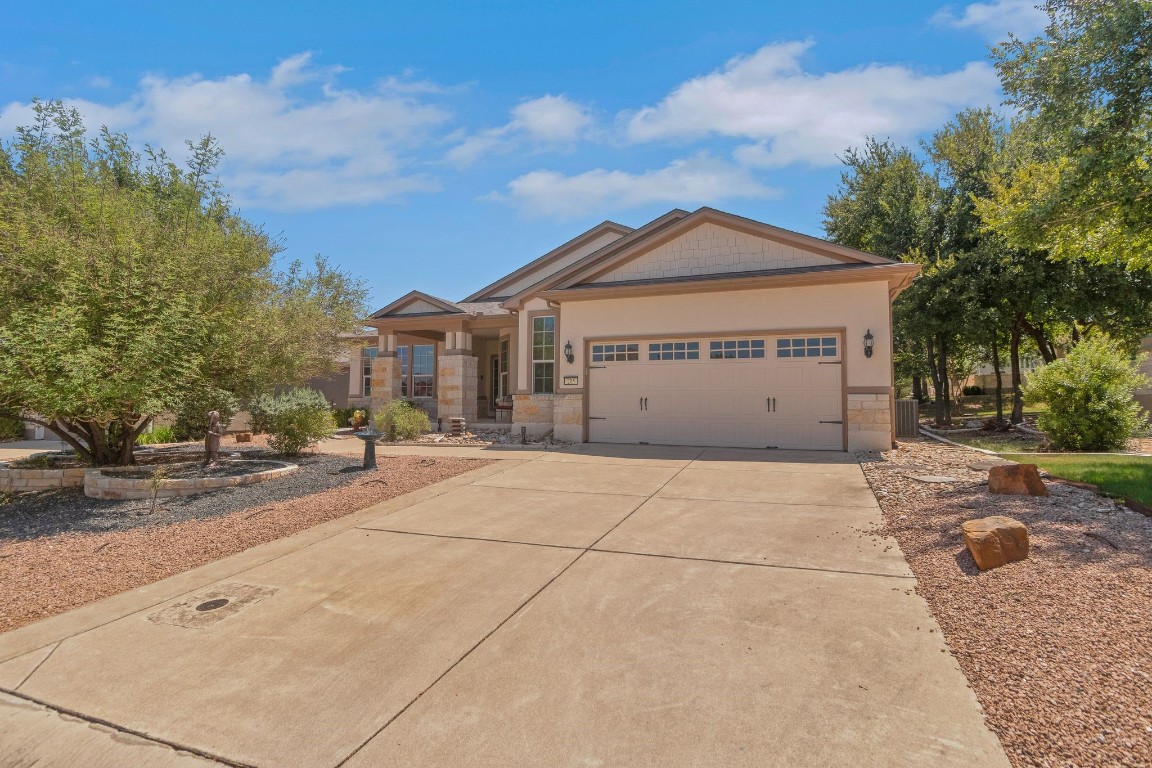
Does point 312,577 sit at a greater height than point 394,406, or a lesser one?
lesser

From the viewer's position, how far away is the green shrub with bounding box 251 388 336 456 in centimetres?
1158

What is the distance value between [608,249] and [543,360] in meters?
3.81

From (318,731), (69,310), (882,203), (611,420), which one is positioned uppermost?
(882,203)

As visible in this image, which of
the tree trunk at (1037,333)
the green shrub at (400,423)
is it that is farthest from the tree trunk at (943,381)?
the green shrub at (400,423)

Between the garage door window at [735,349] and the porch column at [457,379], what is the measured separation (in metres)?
8.42

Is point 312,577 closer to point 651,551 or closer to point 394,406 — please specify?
point 651,551

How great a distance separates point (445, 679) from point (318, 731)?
0.68 meters

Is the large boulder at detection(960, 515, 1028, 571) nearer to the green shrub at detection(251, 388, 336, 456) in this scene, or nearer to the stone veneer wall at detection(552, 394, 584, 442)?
the stone veneer wall at detection(552, 394, 584, 442)

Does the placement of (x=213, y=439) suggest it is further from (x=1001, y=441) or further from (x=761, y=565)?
(x=1001, y=441)

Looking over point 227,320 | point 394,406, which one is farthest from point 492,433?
point 227,320

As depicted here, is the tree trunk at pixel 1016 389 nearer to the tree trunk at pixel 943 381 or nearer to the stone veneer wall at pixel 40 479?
the tree trunk at pixel 943 381

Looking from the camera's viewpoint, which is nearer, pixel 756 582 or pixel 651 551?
pixel 756 582

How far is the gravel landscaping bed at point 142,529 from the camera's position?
4.96 metres

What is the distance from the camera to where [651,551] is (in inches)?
212
